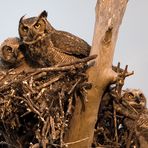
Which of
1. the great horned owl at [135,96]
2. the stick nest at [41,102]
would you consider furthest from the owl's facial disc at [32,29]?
the great horned owl at [135,96]

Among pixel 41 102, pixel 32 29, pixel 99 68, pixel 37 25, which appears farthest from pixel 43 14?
pixel 99 68

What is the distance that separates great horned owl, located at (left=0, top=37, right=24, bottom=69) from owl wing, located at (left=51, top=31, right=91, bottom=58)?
15.0 inches

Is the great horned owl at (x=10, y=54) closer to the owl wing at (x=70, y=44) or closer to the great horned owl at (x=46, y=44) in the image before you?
the great horned owl at (x=46, y=44)

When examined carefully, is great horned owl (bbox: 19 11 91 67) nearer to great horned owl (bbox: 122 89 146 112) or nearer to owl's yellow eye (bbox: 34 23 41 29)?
owl's yellow eye (bbox: 34 23 41 29)

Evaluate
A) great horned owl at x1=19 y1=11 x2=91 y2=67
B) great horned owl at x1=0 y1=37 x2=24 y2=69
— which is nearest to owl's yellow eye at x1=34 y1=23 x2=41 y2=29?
great horned owl at x1=19 y1=11 x2=91 y2=67

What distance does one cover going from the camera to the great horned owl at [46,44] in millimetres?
5602

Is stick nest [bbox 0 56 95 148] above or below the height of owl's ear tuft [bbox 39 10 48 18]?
below

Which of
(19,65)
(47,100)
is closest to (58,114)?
(47,100)

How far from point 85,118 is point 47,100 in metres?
0.35

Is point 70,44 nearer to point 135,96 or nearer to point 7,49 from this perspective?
point 7,49

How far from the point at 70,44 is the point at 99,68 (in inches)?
56.9

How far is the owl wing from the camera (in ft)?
18.4

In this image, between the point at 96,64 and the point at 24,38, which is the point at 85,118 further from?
the point at 24,38

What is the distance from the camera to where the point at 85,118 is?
4.43 metres
